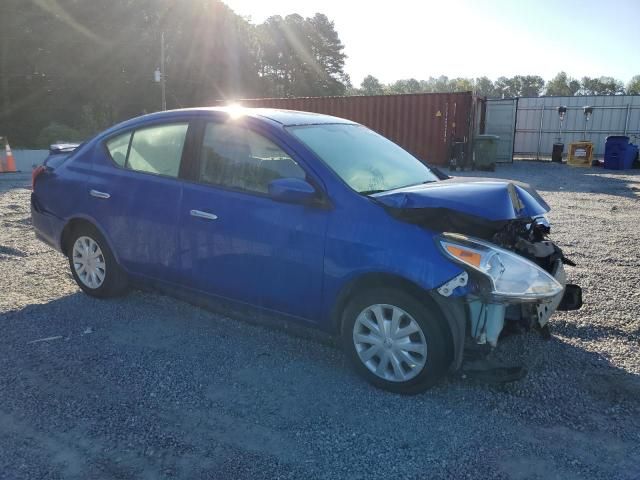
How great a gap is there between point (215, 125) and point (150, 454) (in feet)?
7.72

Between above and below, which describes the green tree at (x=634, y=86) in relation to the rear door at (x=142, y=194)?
above

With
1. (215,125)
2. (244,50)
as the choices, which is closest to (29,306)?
(215,125)

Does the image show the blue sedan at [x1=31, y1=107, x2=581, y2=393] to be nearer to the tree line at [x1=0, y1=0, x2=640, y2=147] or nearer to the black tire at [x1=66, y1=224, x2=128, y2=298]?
the black tire at [x1=66, y1=224, x2=128, y2=298]

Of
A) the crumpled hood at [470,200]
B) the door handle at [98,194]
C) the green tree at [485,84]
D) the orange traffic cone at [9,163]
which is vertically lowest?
the orange traffic cone at [9,163]

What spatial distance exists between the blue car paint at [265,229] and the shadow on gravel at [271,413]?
467 millimetres

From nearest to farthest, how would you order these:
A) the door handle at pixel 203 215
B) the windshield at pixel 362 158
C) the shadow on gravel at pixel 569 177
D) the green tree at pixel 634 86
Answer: the windshield at pixel 362 158 → the door handle at pixel 203 215 → the shadow on gravel at pixel 569 177 → the green tree at pixel 634 86

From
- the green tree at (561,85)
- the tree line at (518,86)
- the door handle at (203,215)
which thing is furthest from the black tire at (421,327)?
the green tree at (561,85)

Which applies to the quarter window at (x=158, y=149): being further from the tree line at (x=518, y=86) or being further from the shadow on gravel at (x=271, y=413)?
the tree line at (x=518, y=86)

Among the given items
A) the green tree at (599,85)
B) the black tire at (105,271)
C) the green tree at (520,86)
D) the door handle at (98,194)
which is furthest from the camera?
the green tree at (520,86)

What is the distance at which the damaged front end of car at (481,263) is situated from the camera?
117 inches

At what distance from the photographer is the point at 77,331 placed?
4180mm

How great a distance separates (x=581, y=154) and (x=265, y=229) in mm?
20080

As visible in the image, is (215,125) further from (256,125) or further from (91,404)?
(91,404)

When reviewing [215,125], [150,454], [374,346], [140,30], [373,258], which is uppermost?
[140,30]
